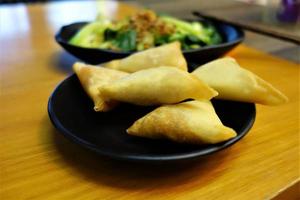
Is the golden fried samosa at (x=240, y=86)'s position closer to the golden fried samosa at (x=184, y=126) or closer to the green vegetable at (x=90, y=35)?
the golden fried samosa at (x=184, y=126)

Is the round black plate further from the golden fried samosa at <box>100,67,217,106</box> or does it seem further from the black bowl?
the black bowl

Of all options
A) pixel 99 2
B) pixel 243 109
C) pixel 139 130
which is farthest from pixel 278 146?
pixel 99 2

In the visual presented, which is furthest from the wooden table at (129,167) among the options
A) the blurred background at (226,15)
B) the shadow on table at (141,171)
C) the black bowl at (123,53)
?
the blurred background at (226,15)

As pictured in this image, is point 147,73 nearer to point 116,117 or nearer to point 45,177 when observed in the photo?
point 116,117

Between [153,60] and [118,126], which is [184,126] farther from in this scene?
[153,60]

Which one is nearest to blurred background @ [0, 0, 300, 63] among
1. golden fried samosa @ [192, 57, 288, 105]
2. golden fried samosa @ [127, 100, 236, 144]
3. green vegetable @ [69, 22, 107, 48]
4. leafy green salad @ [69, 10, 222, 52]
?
leafy green salad @ [69, 10, 222, 52]

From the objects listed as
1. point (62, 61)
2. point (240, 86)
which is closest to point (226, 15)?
point (62, 61)
